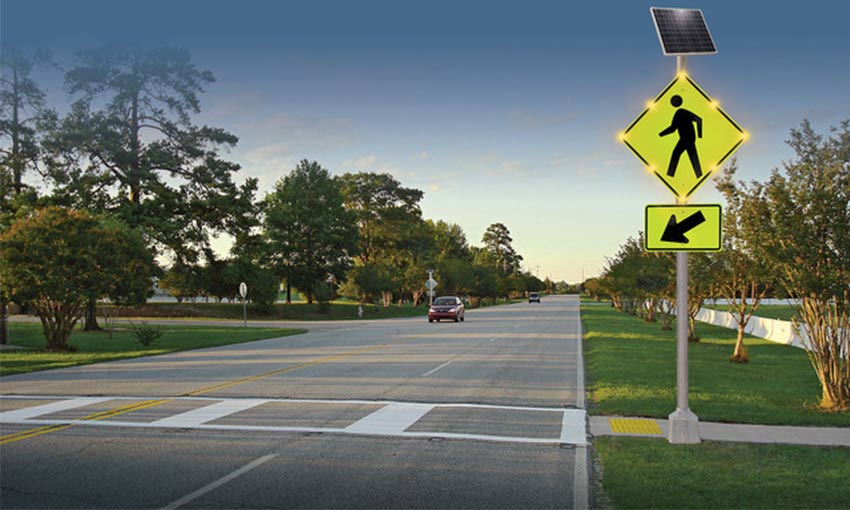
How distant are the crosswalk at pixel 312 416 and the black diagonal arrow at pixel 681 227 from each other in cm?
268

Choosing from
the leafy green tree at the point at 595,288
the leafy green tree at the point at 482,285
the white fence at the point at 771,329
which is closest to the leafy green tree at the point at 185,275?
the white fence at the point at 771,329

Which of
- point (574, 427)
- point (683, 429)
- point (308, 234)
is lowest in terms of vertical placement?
point (574, 427)

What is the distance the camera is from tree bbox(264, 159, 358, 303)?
62312 millimetres

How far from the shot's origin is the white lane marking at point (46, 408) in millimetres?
10141

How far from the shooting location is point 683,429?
8.48m

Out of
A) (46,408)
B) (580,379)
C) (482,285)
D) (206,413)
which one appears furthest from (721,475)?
(482,285)

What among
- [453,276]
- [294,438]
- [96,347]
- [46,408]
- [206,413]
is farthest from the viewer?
[453,276]

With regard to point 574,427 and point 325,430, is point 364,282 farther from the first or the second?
point 325,430

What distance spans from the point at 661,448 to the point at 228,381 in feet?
29.6

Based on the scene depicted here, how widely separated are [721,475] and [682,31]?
17.4 ft

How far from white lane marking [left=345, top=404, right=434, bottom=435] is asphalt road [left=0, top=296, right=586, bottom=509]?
42mm

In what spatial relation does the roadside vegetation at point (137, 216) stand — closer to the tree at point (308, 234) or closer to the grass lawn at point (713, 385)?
the tree at point (308, 234)

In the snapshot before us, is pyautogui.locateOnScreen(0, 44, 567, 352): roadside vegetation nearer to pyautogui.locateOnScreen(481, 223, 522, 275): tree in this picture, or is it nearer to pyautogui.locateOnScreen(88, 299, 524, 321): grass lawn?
pyautogui.locateOnScreen(88, 299, 524, 321): grass lawn

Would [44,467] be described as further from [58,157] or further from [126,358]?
[58,157]
